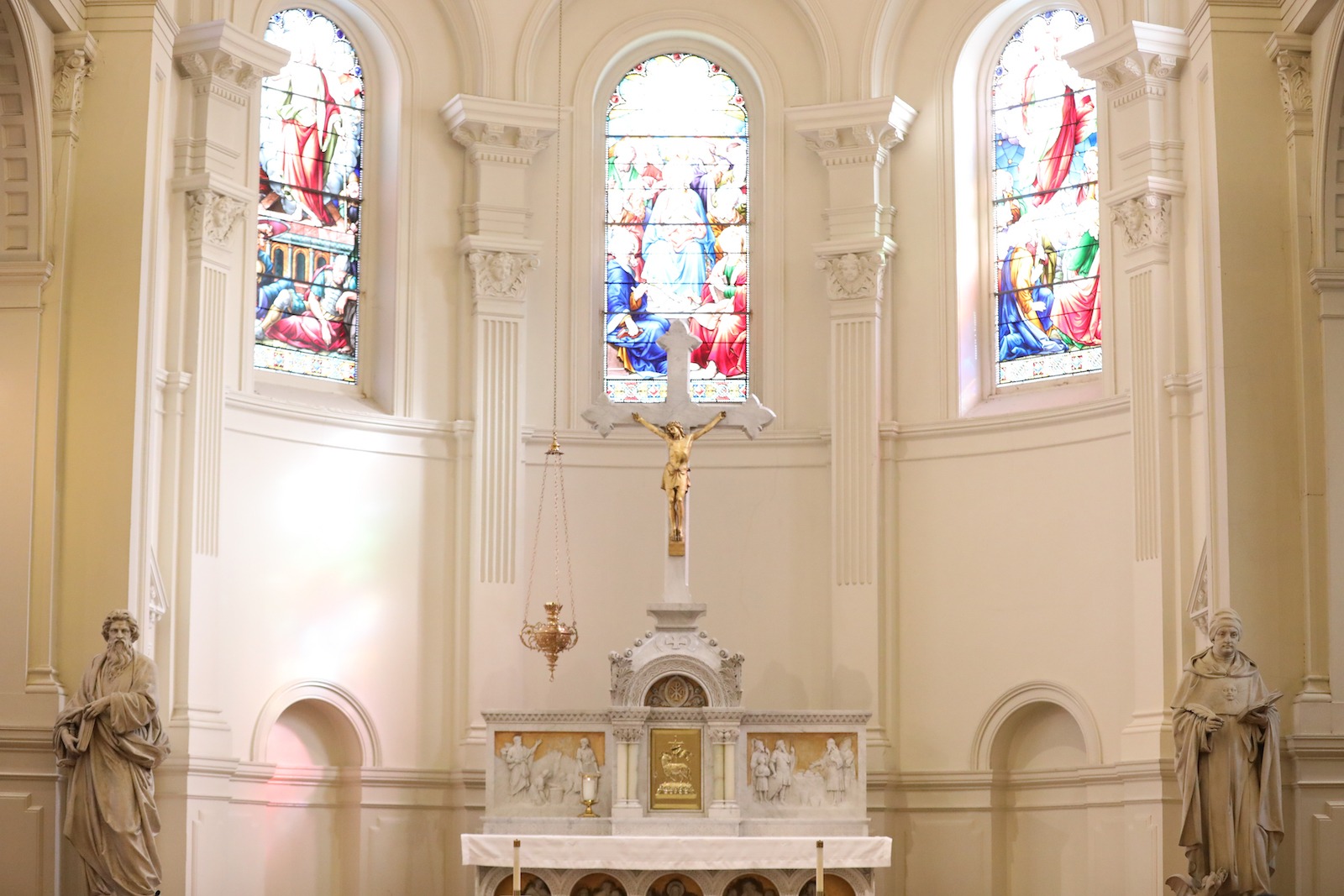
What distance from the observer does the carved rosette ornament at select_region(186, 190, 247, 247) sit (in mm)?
16672

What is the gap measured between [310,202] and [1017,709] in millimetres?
8385

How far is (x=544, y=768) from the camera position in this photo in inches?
619

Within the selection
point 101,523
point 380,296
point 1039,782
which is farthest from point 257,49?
point 1039,782

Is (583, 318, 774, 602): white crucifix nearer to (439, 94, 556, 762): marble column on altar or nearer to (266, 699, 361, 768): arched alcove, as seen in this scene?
(439, 94, 556, 762): marble column on altar

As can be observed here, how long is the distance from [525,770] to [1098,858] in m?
5.11

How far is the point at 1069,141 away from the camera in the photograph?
1847 cm

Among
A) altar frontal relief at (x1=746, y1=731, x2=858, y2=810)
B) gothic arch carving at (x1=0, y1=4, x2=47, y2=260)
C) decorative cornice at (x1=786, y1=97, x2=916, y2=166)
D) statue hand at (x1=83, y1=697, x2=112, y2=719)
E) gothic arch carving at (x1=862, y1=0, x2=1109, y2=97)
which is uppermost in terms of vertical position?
gothic arch carving at (x1=862, y1=0, x2=1109, y2=97)

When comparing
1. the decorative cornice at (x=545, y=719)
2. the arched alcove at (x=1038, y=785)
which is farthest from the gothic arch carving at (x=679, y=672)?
the arched alcove at (x=1038, y=785)

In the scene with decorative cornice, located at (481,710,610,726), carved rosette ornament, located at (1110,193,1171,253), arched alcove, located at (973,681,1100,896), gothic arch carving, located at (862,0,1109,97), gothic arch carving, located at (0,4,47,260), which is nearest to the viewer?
gothic arch carving, located at (0,4,47,260)

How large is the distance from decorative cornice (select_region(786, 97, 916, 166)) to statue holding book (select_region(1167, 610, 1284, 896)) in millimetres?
7861

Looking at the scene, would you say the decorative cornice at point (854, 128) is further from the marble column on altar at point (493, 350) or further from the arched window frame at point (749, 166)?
the marble column on altar at point (493, 350)

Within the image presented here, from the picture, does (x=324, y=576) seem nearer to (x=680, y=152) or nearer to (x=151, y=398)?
(x=151, y=398)

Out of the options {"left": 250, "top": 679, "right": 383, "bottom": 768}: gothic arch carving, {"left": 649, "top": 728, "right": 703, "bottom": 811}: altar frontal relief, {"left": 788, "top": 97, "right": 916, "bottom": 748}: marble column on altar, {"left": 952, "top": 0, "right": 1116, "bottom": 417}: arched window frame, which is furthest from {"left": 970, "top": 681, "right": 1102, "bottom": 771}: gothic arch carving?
{"left": 250, "top": 679, "right": 383, "bottom": 768}: gothic arch carving

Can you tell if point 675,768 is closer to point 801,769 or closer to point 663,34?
point 801,769
